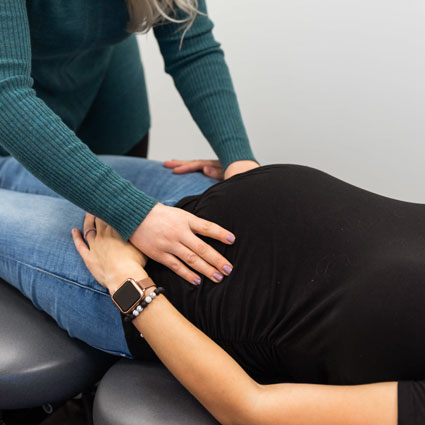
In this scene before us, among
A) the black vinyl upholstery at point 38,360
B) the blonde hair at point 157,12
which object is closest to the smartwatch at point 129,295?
the black vinyl upholstery at point 38,360

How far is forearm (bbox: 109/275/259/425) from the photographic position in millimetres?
681

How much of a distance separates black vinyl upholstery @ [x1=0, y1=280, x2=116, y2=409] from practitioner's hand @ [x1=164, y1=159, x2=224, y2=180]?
0.44 meters

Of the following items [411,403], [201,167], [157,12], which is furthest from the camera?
[201,167]

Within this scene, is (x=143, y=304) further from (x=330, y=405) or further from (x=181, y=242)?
(x=330, y=405)

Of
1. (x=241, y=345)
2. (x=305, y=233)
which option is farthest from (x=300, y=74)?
(x=241, y=345)

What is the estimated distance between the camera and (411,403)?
0.61 m

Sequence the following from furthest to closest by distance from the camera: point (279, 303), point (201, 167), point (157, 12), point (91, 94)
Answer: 1. point (91, 94)
2. point (201, 167)
3. point (157, 12)
4. point (279, 303)

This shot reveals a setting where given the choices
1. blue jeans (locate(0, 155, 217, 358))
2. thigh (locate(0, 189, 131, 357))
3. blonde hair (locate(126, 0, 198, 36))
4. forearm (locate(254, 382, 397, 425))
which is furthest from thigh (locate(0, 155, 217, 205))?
forearm (locate(254, 382, 397, 425))

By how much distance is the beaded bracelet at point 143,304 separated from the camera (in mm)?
755

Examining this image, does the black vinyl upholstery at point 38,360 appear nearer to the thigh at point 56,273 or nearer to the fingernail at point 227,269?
the thigh at point 56,273

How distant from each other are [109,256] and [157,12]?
565 mm

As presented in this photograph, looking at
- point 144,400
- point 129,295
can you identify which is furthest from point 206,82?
point 144,400

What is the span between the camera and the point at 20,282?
0.94 metres

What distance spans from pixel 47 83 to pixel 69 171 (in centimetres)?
47
